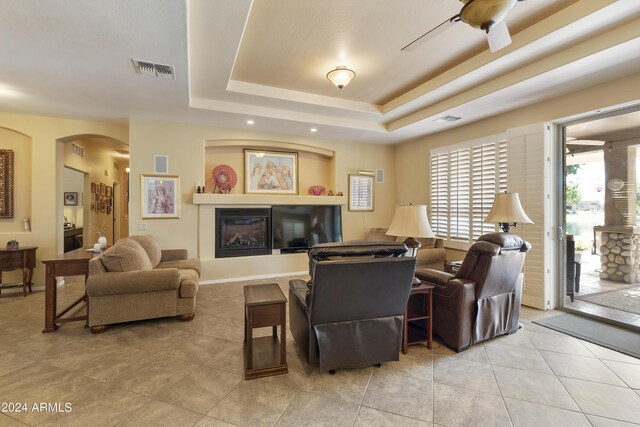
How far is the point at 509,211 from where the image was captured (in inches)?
135

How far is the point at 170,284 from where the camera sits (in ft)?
10.9

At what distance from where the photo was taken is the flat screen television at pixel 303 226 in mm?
5746

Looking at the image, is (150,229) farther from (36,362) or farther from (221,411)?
(221,411)

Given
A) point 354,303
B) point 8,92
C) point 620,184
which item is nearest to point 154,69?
point 8,92

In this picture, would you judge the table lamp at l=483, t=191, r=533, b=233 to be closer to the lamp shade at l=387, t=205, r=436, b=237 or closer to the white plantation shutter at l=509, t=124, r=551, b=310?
the white plantation shutter at l=509, t=124, r=551, b=310

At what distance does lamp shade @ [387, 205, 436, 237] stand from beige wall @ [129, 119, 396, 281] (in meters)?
3.30

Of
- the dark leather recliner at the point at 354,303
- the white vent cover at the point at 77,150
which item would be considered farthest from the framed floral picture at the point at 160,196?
the dark leather recliner at the point at 354,303

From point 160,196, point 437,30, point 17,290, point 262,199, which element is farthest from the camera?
point 262,199

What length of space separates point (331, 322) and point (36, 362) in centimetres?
257

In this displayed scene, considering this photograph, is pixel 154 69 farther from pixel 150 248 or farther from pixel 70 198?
pixel 70 198

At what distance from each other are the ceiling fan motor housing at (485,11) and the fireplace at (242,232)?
14.5 ft

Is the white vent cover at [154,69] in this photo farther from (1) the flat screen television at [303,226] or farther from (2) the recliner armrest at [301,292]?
(1) the flat screen television at [303,226]

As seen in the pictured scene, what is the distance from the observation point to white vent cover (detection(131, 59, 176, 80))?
2.95 meters

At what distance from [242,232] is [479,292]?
4051 mm
